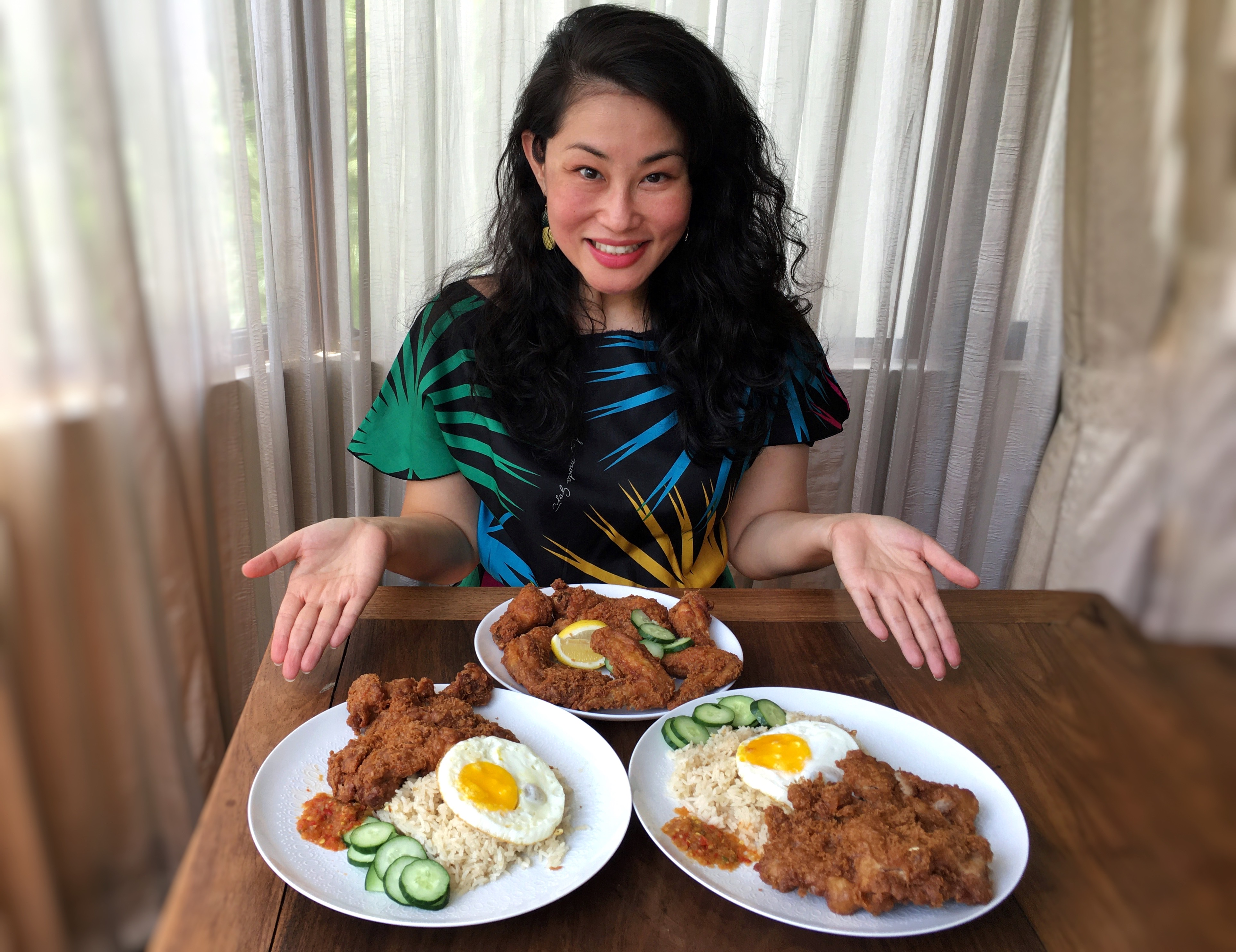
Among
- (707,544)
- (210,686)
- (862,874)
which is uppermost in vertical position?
(210,686)

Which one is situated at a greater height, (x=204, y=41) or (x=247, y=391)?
(x=204, y=41)

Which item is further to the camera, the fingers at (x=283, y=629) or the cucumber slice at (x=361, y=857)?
the fingers at (x=283, y=629)

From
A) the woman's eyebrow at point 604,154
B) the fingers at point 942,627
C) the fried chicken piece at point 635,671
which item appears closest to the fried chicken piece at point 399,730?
the fried chicken piece at point 635,671

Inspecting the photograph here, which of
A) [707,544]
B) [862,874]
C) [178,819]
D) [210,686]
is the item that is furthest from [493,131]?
[178,819]

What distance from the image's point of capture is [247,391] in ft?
8.43

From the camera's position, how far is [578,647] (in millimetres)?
1507

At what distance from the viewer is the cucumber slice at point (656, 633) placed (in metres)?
1.53

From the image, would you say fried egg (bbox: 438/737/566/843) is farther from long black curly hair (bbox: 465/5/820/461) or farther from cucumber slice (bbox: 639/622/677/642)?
long black curly hair (bbox: 465/5/820/461)

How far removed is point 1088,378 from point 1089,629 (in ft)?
0.17

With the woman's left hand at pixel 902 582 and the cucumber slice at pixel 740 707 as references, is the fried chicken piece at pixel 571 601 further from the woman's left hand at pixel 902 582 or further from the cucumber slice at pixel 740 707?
the woman's left hand at pixel 902 582

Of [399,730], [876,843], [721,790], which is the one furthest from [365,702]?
[876,843]

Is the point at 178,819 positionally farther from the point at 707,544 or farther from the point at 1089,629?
the point at 707,544

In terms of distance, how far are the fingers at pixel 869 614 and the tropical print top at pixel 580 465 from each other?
0.66m

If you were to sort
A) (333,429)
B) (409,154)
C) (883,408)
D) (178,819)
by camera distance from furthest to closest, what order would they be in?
(883,408) < (333,429) < (409,154) < (178,819)
